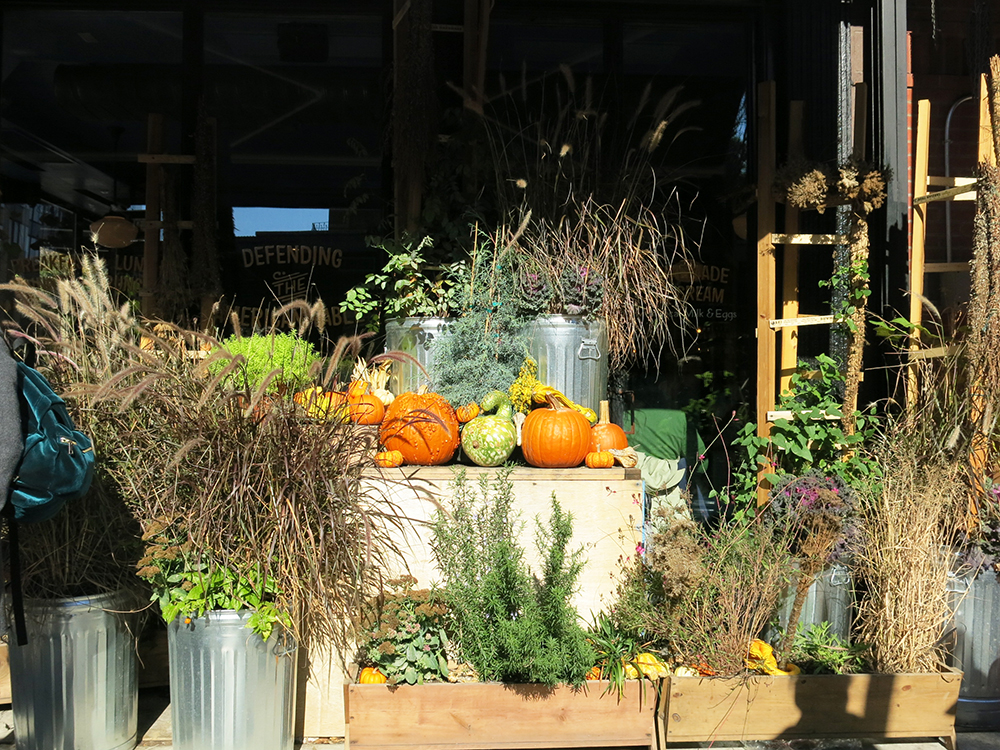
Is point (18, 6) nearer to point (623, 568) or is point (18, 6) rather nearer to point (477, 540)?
point (477, 540)

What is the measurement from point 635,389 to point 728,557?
233 centimetres

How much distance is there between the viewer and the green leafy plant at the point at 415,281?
468 cm

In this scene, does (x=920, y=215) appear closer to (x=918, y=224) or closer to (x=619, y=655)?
(x=918, y=224)

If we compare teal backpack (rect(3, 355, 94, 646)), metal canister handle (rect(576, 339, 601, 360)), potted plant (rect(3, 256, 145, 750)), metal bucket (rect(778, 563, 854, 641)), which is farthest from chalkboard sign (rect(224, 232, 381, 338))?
metal bucket (rect(778, 563, 854, 641))

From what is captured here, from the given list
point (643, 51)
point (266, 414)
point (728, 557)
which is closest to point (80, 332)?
point (266, 414)

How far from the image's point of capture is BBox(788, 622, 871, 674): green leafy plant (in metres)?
3.47

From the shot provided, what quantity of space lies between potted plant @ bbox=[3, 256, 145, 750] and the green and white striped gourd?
1481 mm

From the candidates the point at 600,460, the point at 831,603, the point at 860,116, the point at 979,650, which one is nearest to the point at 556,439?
the point at 600,460

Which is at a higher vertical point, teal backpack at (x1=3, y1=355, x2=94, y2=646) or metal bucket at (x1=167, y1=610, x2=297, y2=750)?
teal backpack at (x1=3, y1=355, x2=94, y2=646)

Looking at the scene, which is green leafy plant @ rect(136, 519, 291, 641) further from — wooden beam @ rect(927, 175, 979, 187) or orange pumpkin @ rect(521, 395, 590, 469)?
wooden beam @ rect(927, 175, 979, 187)

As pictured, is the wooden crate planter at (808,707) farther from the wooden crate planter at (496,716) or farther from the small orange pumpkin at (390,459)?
the small orange pumpkin at (390,459)

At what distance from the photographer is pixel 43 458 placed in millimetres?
2455

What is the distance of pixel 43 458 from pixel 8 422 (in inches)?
8.2

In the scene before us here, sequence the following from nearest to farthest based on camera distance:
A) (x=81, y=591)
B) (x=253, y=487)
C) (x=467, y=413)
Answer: (x=253, y=487) < (x=81, y=591) < (x=467, y=413)
